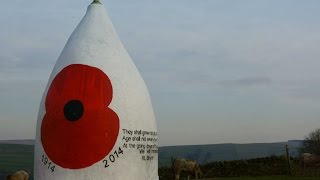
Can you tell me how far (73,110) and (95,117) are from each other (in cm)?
55

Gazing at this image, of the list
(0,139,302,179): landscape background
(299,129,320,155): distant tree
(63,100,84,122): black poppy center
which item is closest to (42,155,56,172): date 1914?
(63,100,84,122): black poppy center

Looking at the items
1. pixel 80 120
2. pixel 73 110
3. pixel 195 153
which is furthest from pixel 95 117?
pixel 195 153

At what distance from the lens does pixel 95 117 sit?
36.4ft

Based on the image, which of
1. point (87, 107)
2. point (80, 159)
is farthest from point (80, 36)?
point (80, 159)

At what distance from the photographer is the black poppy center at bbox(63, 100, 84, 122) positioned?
11125 mm

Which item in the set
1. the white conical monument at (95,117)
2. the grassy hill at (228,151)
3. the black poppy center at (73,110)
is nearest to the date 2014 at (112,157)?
the white conical monument at (95,117)

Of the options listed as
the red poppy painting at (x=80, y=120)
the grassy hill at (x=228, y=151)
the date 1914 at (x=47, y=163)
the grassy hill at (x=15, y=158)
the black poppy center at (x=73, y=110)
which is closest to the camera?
the red poppy painting at (x=80, y=120)

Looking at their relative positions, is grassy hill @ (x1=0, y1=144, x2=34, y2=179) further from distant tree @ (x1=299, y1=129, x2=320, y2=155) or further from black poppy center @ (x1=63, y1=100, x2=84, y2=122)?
black poppy center @ (x1=63, y1=100, x2=84, y2=122)

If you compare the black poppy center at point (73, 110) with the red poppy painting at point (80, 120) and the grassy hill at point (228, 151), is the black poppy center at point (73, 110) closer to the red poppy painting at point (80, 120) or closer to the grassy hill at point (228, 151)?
the red poppy painting at point (80, 120)

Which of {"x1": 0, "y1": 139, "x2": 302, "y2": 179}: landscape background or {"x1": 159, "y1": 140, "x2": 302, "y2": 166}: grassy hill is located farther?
{"x1": 159, "y1": 140, "x2": 302, "y2": 166}: grassy hill

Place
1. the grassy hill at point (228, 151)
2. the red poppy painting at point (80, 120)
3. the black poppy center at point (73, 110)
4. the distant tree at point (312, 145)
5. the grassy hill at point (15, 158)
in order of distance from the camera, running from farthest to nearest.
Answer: the grassy hill at point (228, 151)
the grassy hill at point (15, 158)
the distant tree at point (312, 145)
the black poppy center at point (73, 110)
the red poppy painting at point (80, 120)

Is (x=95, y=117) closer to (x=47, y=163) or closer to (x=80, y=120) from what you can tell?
(x=80, y=120)

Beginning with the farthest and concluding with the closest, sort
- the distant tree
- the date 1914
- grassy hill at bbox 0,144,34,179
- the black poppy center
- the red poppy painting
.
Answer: grassy hill at bbox 0,144,34,179 < the distant tree < the date 1914 < the black poppy center < the red poppy painting

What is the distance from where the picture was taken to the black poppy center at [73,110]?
11.1 m
